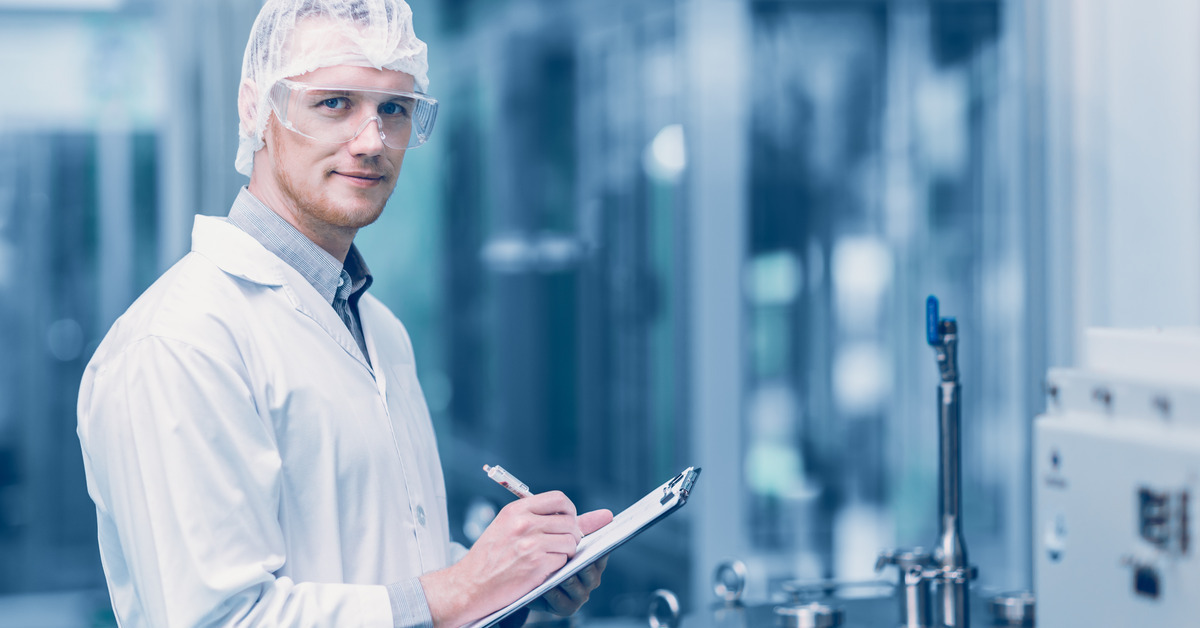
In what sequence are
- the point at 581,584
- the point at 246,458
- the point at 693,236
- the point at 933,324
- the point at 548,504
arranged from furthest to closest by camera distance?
the point at 693,236
the point at 933,324
the point at 581,584
the point at 548,504
the point at 246,458

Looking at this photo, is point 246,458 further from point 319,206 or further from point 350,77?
point 350,77

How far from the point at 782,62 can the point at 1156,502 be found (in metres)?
2.95

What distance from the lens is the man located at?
0.88 m

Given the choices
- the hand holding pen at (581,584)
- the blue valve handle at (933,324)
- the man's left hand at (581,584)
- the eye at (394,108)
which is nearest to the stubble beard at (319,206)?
the eye at (394,108)

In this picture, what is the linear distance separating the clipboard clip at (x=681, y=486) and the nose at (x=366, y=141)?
49 cm

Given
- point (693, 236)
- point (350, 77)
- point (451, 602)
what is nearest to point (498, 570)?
point (451, 602)

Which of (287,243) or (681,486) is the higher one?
(287,243)

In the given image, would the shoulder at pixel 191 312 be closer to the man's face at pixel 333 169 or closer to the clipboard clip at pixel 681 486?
the man's face at pixel 333 169

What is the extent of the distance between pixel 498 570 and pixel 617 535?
5.0 inches

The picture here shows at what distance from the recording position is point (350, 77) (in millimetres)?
1074

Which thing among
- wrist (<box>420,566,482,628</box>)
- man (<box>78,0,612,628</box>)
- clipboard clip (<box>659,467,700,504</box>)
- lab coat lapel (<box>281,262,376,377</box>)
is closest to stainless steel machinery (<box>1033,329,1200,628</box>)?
clipboard clip (<box>659,467,700,504</box>)

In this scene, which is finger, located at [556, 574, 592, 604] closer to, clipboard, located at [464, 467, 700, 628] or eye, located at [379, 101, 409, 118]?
clipboard, located at [464, 467, 700, 628]

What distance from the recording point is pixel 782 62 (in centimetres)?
362

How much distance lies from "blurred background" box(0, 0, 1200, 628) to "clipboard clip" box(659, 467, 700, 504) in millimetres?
761
